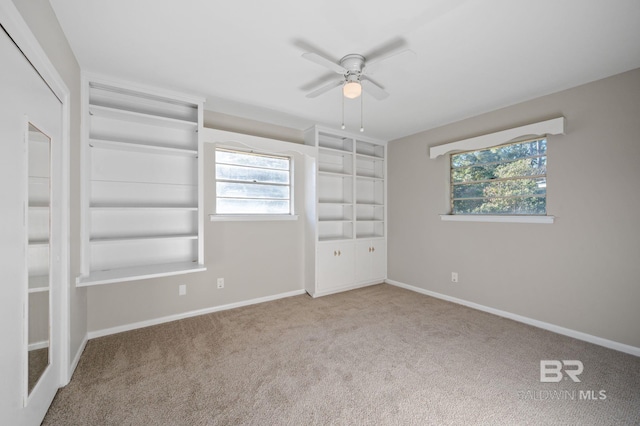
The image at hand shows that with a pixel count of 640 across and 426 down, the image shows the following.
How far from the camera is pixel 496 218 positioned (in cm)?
338

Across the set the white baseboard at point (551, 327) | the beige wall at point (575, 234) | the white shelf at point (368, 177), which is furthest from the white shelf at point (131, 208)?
the white baseboard at point (551, 327)

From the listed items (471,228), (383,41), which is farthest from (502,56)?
(471,228)

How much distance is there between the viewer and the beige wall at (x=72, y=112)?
157 cm

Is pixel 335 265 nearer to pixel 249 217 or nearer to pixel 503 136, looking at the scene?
pixel 249 217

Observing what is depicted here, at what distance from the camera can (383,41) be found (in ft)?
6.64

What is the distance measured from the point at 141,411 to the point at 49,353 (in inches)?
27.5

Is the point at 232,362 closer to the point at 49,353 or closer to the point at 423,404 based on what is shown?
the point at 49,353

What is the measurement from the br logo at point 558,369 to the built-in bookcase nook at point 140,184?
127 inches

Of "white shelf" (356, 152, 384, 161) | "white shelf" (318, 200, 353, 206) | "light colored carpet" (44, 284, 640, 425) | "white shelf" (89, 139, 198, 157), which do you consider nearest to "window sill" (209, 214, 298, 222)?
"white shelf" (318, 200, 353, 206)

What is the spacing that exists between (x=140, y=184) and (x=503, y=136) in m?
4.08

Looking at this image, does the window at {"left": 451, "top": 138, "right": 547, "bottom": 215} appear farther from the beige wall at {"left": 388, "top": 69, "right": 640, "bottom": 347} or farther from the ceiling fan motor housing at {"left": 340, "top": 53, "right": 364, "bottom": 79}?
the ceiling fan motor housing at {"left": 340, "top": 53, "right": 364, "bottom": 79}

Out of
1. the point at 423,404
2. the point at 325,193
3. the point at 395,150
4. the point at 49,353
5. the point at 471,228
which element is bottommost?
the point at 423,404

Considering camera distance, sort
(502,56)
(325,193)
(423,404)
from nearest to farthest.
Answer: (423,404)
(502,56)
(325,193)

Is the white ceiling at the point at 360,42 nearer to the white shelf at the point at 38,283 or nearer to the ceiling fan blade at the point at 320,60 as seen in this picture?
the ceiling fan blade at the point at 320,60
